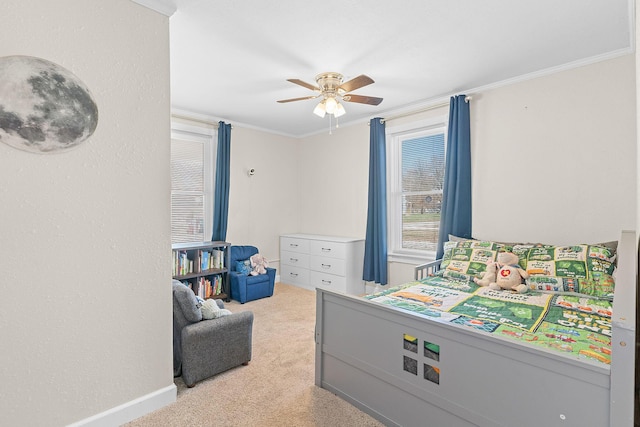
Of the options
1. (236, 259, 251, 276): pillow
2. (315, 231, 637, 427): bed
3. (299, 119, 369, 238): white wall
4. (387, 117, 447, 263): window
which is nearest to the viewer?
(315, 231, 637, 427): bed

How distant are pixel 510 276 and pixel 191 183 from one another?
3.84 metres

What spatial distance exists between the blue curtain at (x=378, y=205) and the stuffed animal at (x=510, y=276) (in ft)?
5.45

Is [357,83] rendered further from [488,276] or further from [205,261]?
[205,261]

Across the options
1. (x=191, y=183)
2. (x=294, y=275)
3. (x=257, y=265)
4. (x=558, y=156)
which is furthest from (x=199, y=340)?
(x=558, y=156)

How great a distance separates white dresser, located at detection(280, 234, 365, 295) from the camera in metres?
4.32

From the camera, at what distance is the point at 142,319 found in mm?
1891

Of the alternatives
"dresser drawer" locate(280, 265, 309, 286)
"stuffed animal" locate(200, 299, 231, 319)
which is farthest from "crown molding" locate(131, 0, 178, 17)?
"dresser drawer" locate(280, 265, 309, 286)

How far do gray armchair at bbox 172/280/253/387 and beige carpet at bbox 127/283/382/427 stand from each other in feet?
0.29

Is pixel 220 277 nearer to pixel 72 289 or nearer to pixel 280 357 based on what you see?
pixel 280 357

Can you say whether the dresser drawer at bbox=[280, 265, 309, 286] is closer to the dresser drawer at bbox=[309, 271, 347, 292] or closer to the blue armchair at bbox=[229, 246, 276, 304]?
the dresser drawer at bbox=[309, 271, 347, 292]

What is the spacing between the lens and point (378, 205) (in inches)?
165

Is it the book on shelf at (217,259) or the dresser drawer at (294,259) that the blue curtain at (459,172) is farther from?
the book on shelf at (217,259)

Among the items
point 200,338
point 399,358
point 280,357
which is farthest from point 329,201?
point 399,358


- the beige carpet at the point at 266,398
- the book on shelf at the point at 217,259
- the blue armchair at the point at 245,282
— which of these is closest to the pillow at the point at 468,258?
the beige carpet at the point at 266,398
